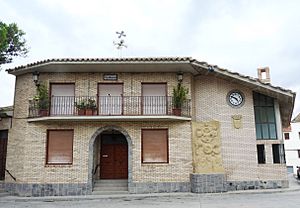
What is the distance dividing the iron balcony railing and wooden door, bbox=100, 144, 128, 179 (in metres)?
2.05

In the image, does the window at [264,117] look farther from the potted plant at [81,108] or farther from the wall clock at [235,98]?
the potted plant at [81,108]

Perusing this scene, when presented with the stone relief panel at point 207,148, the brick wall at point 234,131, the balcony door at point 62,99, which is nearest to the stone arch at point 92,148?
the balcony door at point 62,99

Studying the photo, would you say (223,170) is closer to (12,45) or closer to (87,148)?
(87,148)

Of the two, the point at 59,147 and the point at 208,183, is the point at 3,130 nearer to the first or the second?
the point at 59,147

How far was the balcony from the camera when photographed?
1326cm

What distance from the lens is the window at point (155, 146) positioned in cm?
1337

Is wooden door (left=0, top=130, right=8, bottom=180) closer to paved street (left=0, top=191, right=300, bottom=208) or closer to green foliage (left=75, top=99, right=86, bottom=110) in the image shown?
paved street (left=0, top=191, right=300, bottom=208)

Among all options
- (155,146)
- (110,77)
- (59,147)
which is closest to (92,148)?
(59,147)

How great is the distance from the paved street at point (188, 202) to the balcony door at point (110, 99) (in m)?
4.02

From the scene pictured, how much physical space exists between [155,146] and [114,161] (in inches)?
94.4

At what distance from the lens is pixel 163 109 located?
45.2ft

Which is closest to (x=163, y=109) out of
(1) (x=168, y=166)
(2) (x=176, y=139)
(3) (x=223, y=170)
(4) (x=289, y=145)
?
(2) (x=176, y=139)

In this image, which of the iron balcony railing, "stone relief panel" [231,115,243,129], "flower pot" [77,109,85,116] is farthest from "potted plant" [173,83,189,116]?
"flower pot" [77,109,85,116]

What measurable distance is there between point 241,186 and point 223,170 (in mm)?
1178
